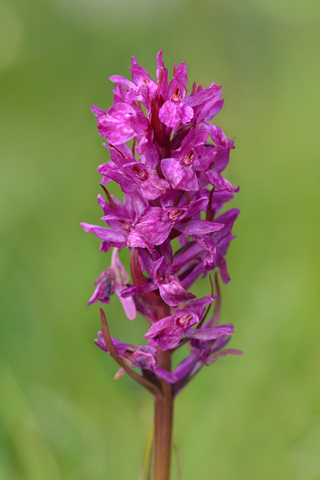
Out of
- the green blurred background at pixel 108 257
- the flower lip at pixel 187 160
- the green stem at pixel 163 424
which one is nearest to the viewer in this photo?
the flower lip at pixel 187 160

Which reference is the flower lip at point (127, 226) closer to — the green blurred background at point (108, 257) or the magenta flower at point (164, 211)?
the magenta flower at point (164, 211)

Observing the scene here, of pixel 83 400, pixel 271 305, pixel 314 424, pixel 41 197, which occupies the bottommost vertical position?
pixel 314 424

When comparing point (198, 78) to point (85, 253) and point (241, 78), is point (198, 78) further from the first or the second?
point (85, 253)

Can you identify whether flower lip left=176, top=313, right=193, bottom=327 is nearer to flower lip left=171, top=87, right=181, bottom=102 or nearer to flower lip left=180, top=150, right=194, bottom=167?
flower lip left=180, top=150, right=194, bottom=167

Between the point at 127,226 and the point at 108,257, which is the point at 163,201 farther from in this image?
the point at 108,257

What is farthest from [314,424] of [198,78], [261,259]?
[198,78]

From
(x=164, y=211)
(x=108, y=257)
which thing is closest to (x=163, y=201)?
(x=164, y=211)

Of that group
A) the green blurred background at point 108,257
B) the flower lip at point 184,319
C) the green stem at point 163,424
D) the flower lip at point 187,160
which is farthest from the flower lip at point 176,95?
the green blurred background at point 108,257

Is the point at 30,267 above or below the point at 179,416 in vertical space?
above
